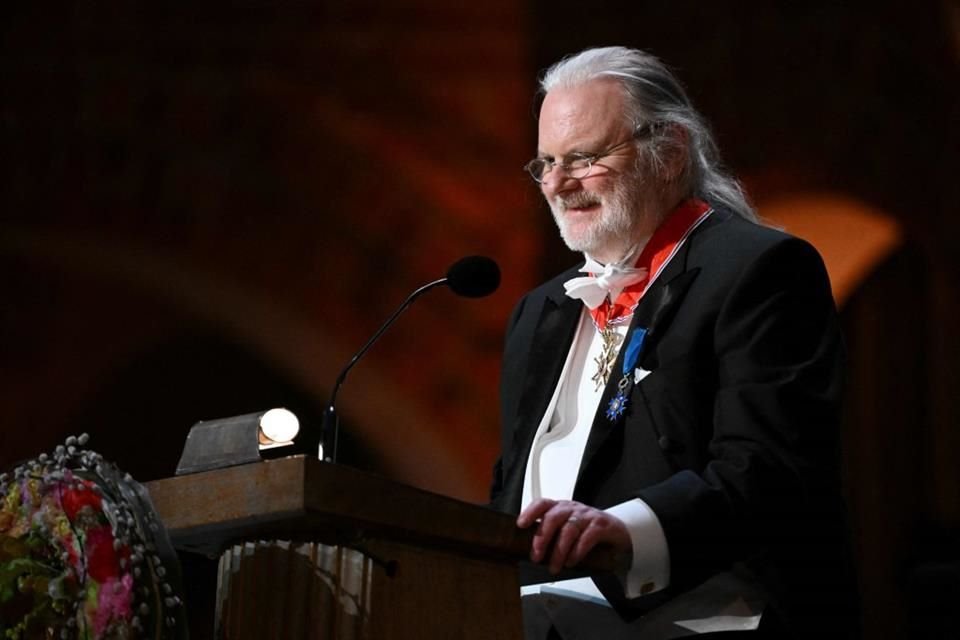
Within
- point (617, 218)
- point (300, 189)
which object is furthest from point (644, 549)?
point (300, 189)

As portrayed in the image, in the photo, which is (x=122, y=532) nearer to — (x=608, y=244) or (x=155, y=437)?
(x=608, y=244)

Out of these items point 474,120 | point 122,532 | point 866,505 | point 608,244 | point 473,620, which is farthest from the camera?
point 474,120

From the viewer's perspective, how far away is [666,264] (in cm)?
255

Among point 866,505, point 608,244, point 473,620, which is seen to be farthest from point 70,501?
point 866,505

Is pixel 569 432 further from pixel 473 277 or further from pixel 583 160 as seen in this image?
pixel 583 160

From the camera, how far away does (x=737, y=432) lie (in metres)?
2.15

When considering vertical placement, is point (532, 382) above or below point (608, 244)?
below

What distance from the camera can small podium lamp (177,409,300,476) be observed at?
5.98ft

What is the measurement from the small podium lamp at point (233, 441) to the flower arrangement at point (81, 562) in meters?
0.16

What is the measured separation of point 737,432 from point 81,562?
3.19 feet

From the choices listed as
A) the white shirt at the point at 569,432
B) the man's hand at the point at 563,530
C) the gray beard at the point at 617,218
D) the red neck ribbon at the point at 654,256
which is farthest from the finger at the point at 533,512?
the gray beard at the point at 617,218

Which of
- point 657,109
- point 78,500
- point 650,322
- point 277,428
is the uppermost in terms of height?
point 657,109

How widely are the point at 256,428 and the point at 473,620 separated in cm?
36

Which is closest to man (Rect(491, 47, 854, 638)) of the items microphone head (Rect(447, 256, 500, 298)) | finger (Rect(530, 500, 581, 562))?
finger (Rect(530, 500, 581, 562))
